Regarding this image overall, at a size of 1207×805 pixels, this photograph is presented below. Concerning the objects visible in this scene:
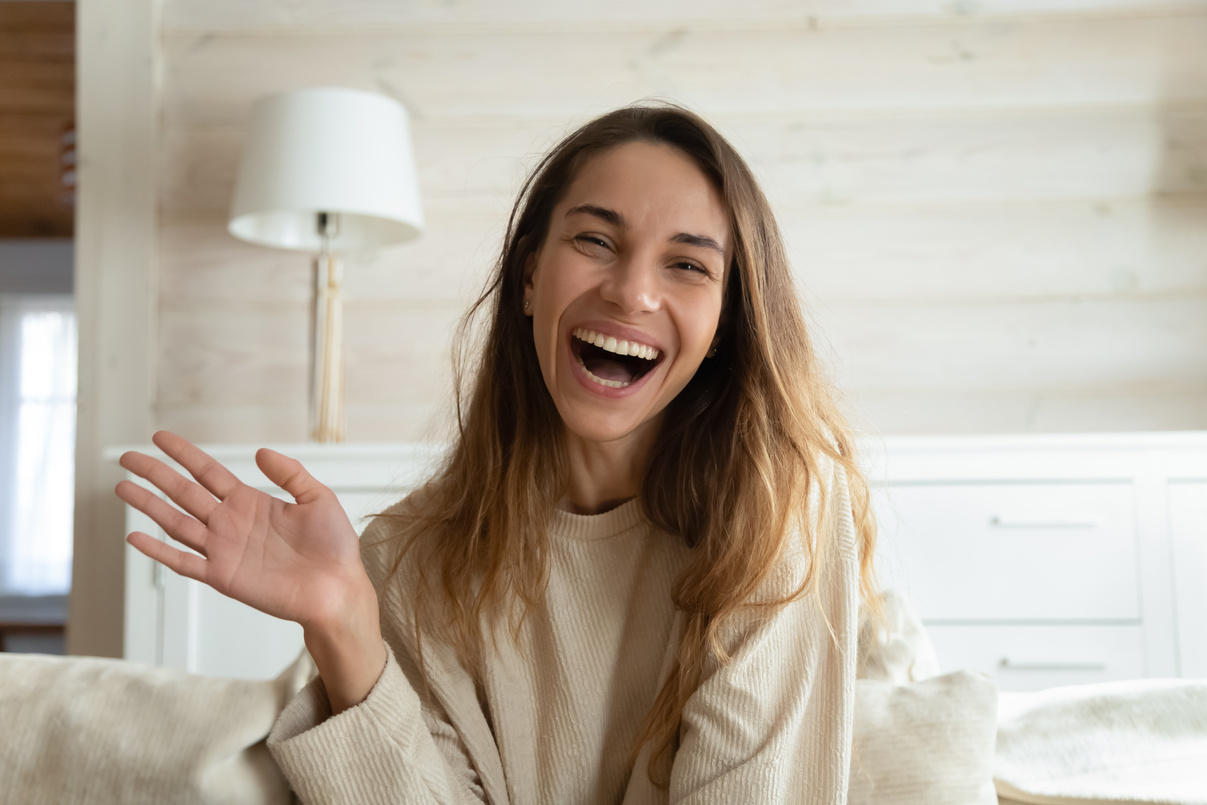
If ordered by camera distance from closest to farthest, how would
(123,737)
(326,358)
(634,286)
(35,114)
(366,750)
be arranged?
(123,737) < (366,750) < (634,286) < (326,358) < (35,114)

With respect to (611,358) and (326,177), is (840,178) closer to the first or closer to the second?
(326,177)

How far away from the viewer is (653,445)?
115cm

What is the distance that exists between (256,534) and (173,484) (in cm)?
8

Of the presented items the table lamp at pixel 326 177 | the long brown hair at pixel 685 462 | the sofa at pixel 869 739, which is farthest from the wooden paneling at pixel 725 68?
the sofa at pixel 869 739

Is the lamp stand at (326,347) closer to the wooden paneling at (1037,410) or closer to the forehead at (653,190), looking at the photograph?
the forehead at (653,190)

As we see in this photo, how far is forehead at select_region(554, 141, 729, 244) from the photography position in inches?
40.6

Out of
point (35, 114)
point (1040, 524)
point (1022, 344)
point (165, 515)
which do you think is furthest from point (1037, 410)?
point (35, 114)

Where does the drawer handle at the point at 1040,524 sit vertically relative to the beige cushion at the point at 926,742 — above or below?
above

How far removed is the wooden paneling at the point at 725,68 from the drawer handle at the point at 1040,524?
103 cm

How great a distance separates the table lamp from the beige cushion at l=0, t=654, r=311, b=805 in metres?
1.17

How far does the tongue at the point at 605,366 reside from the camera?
1134mm

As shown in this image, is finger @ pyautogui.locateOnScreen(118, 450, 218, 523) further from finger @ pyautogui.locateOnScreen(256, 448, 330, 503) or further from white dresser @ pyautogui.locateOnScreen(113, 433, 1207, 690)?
white dresser @ pyautogui.locateOnScreen(113, 433, 1207, 690)

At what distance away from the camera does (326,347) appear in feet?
6.54

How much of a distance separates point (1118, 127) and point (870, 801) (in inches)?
73.8
